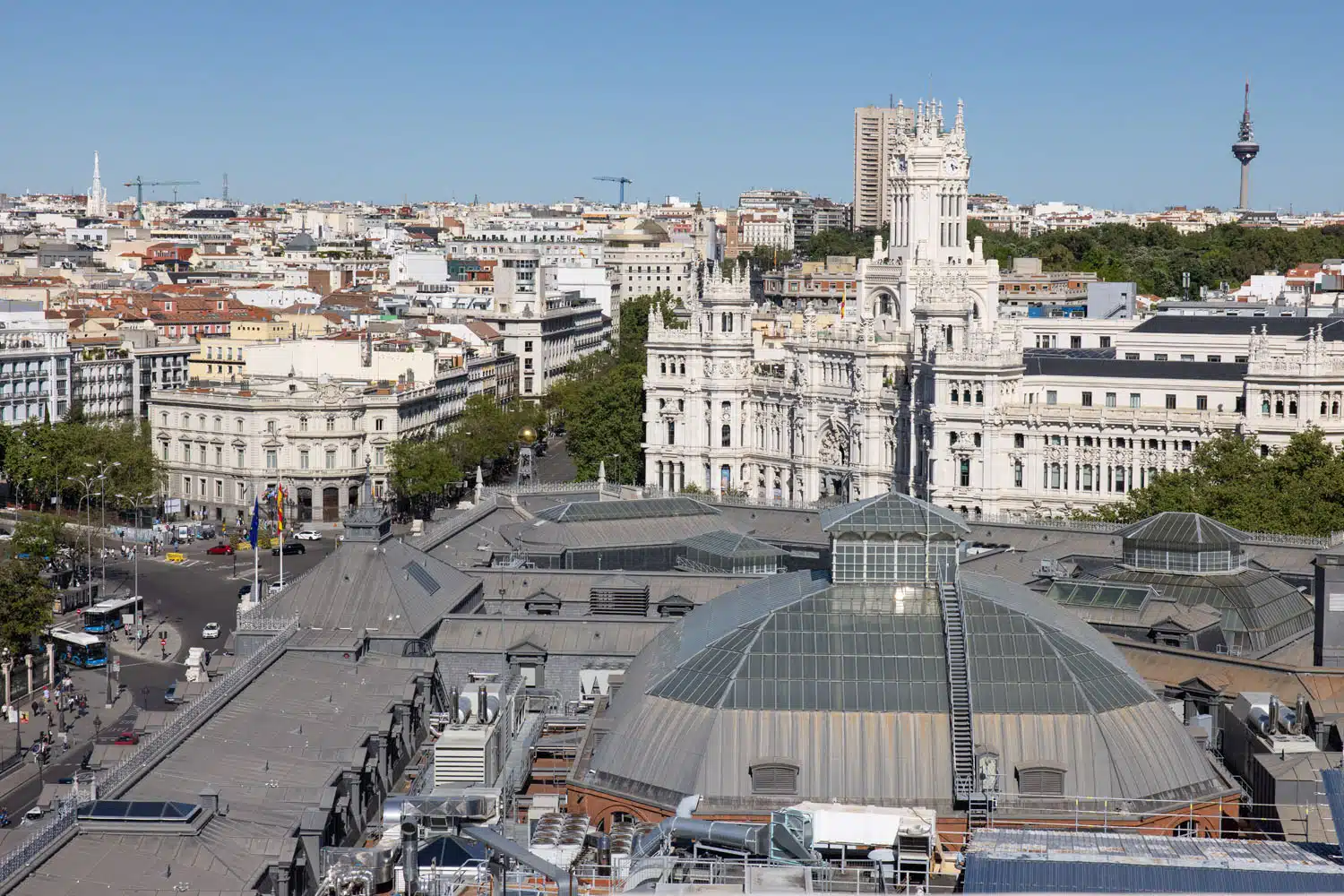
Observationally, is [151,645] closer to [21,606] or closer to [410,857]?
[21,606]

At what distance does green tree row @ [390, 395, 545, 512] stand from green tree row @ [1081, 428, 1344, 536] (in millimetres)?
48136

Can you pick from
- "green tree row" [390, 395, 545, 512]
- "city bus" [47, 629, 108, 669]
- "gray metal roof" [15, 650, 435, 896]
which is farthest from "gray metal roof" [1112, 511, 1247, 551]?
"green tree row" [390, 395, 545, 512]

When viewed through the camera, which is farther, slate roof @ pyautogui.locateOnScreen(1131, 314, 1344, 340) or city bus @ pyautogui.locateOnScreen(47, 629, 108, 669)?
A: slate roof @ pyautogui.locateOnScreen(1131, 314, 1344, 340)

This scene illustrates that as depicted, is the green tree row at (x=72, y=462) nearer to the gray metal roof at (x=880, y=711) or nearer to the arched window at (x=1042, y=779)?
the gray metal roof at (x=880, y=711)

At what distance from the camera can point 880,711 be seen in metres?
47.1

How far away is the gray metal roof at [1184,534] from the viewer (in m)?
70.7

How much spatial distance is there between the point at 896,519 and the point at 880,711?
22.5ft

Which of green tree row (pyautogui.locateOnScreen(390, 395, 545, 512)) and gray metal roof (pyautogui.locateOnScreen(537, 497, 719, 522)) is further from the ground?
gray metal roof (pyautogui.locateOnScreen(537, 497, 719, 522))

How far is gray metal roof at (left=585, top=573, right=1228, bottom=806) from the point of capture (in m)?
46.0

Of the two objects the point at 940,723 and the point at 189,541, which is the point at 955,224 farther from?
the point at 940,723

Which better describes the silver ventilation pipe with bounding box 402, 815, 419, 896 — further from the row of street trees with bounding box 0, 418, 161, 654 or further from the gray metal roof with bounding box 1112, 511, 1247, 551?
the row of street trees with bounding box 0, 418, 161, 654

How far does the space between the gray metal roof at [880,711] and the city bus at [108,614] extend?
169 feet

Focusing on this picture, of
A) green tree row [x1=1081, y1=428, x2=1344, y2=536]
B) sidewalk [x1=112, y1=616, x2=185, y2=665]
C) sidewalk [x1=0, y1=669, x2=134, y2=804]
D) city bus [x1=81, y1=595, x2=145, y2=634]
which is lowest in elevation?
sidewalk [x1=0, y1=669, x2=134, y2=804]

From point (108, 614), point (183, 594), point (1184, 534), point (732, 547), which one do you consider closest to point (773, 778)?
point (1184, 534)
